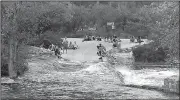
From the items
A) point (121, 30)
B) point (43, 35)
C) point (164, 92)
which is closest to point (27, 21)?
point (164, 92)

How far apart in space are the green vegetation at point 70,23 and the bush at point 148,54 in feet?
3.27

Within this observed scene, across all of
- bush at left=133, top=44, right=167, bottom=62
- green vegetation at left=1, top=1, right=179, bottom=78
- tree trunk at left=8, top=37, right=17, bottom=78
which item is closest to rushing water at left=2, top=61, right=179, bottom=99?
tree trunk at left=8, top=37, right=17, bottom=78

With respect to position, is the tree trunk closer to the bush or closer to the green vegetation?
the green vegetation

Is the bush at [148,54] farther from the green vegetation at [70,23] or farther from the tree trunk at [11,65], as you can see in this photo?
the tree trunk at [11,65]

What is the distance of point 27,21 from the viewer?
3519 cm

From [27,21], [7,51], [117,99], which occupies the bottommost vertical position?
[117,99]

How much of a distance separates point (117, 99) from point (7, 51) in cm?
1331

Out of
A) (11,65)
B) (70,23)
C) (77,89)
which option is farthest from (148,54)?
(70,23)

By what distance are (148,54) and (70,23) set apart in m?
40.4

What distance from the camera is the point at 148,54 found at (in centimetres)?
5147

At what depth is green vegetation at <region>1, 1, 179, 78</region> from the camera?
24.0m

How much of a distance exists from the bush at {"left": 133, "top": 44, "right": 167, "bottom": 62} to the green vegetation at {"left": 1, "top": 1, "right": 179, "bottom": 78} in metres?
1.00

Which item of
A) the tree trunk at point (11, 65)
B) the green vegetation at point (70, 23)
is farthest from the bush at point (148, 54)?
the tree trunk at point (11, 65)

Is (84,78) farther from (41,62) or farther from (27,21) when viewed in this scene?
(41,62)
